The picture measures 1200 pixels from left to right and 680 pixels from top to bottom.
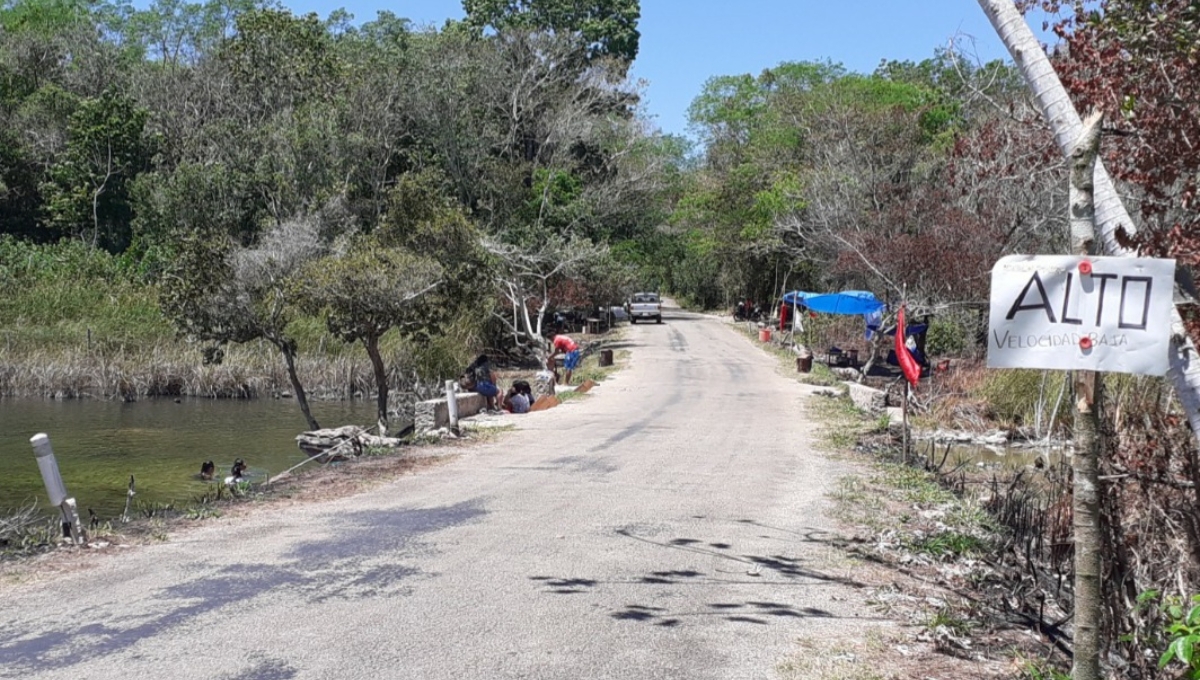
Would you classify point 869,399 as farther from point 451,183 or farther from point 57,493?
point 451,183

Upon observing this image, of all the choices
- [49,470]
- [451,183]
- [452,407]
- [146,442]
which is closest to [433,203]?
[146,442]

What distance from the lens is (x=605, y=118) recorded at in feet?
156

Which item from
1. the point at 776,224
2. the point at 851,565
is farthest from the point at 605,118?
the point at 851,565

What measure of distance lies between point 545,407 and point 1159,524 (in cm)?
1771

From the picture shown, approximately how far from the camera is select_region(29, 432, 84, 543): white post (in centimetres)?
868

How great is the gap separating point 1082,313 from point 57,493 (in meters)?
8.36

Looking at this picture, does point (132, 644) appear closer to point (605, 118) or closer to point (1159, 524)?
point (1159, 524)

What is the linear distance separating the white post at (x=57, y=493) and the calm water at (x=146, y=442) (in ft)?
24.6

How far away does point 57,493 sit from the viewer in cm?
894

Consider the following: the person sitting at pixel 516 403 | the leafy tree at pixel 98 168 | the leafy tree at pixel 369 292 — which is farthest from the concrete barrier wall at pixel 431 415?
the leafy tree at pixel 98 168

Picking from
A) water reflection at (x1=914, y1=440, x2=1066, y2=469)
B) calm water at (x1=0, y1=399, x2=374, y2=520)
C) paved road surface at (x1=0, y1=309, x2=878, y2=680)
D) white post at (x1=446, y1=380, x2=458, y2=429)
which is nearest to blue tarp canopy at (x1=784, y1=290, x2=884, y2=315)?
water reflection at (x1=914, y1=440, x2=1066, y2=469)

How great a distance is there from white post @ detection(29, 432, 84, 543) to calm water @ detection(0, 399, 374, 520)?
7.50m

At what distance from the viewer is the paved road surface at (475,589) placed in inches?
232

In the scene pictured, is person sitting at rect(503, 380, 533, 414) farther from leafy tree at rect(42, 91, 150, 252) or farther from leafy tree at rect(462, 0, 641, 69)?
leafy tree at rect(462, 0, 641, 69)
